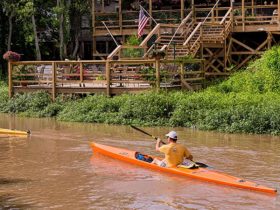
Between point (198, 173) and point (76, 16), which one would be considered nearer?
point (198, 173)

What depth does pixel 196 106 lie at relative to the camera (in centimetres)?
2034

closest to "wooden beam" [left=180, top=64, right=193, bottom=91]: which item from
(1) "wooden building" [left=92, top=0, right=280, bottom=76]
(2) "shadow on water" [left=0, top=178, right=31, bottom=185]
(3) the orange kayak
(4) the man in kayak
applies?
(1) "wooden building" [left=92, top=0, right=280, bottom=76]

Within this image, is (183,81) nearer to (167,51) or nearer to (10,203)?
(167,51)

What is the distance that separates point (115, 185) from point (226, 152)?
4.34m

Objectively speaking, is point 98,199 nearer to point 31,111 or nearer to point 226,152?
point 226,152

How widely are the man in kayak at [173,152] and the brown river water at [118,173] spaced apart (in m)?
0.37

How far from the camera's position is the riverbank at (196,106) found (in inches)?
745

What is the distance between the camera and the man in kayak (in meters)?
13.2

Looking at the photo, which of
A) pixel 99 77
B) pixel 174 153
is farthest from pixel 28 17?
pixel 174 153

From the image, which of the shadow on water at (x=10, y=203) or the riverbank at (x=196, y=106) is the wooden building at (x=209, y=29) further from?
Answer: the shadow on water at (x=10, y=203)

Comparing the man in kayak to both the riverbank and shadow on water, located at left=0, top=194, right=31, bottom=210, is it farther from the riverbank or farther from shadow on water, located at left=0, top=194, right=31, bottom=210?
the riverbank

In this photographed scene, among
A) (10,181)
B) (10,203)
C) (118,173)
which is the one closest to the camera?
(10,203)

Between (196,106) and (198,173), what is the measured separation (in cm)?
751

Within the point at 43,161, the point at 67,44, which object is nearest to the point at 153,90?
the point at 43,161
